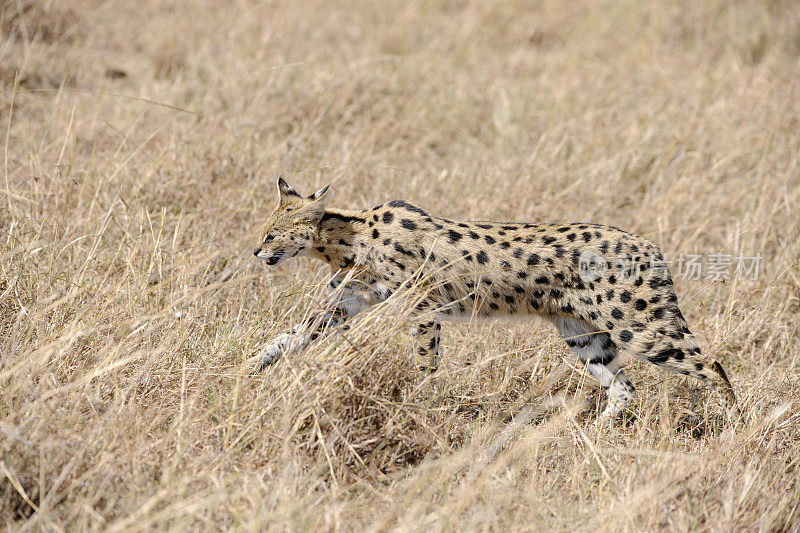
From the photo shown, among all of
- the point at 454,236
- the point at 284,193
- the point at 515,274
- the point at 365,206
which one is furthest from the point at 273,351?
the point at 365,206

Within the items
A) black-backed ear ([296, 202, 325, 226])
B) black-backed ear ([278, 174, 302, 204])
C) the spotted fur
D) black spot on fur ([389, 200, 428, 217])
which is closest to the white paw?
the spotted fur

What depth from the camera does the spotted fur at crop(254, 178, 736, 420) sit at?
467cm

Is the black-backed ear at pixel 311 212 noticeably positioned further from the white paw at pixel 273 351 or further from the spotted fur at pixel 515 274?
the white paw at pixel 273 351

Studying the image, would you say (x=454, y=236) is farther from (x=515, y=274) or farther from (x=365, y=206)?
(x=365, y=206)

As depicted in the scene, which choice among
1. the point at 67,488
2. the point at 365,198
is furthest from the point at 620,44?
the point at 67,488

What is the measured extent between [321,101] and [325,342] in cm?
386

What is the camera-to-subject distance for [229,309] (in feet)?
16.5

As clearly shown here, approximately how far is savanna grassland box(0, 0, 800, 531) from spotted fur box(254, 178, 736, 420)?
9.2 inches

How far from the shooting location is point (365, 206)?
631 centimetres

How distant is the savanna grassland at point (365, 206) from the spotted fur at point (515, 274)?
234mm

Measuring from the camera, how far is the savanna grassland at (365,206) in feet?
11.8

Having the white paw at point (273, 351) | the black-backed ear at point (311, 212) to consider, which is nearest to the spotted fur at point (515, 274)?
the black-backed ear at point (311, 212)

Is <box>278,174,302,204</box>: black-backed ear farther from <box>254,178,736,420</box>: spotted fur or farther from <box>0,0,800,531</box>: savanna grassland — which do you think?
<box>0,0,800,531</box>: savanna grassland

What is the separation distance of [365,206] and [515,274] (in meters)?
1.77
